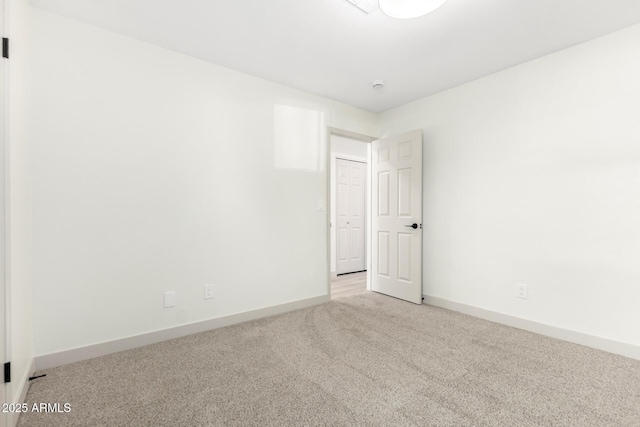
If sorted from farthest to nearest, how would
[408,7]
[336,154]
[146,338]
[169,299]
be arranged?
[336,154] → [169,299] → [146,338] → [408,7]

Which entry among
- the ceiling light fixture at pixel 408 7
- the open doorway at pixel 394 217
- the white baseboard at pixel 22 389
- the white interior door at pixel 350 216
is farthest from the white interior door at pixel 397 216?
the white baseboard at pixel 22 389

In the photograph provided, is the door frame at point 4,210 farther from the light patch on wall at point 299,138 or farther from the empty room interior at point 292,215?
the light patch on wall at point 299,138

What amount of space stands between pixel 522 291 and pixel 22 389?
12.2ft

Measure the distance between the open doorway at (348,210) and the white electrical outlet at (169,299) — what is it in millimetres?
2769

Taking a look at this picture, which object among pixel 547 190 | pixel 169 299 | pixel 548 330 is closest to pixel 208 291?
pixel 169 299

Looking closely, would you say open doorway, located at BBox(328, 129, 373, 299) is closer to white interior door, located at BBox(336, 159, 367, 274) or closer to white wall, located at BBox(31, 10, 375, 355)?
white interior door, located at BBox(336, 159, 367, 274)

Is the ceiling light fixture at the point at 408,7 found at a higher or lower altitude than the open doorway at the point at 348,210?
higher

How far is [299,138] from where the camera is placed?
3.21 metres

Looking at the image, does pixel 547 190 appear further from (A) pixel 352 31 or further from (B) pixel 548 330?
(A) pixel 352 31

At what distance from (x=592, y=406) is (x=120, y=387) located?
2720 millimetres

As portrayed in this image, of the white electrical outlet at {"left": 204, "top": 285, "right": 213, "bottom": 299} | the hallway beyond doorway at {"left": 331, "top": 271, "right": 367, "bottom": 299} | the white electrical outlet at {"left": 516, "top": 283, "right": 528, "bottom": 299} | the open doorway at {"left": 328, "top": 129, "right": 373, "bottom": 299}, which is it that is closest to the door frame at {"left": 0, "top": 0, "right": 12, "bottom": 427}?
the white electrical outlet at {"left": 204, "top": 285, "right": 213, "bottom": 299}

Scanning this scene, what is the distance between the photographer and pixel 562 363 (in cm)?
200

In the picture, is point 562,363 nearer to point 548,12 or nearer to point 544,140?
point 544,140

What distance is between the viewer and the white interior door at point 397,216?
3.36 m
